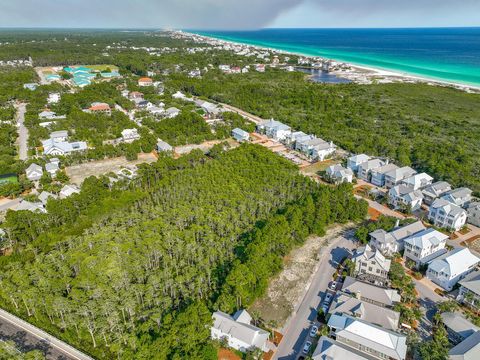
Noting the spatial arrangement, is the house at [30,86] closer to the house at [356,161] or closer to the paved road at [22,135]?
the paved road at [22,135]

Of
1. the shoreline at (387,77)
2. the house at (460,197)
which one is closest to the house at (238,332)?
the house at (460,197)

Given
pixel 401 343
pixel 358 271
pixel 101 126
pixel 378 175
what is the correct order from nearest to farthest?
pixel 401 343 < pixel 358 271 < pixel 378 175 < pixel 101 126

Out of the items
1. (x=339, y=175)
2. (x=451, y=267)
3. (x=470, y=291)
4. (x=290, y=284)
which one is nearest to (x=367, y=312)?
(x=290, y=284)

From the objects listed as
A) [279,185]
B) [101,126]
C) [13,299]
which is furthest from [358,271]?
[101,126]

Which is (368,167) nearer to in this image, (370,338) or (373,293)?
(373,293)

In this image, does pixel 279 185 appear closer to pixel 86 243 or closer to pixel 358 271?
pixel 358 271

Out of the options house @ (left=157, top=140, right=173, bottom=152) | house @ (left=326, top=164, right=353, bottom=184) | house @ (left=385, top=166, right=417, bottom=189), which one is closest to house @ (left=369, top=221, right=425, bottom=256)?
house @ (left=385, top=166, right=417, bottom=189)
